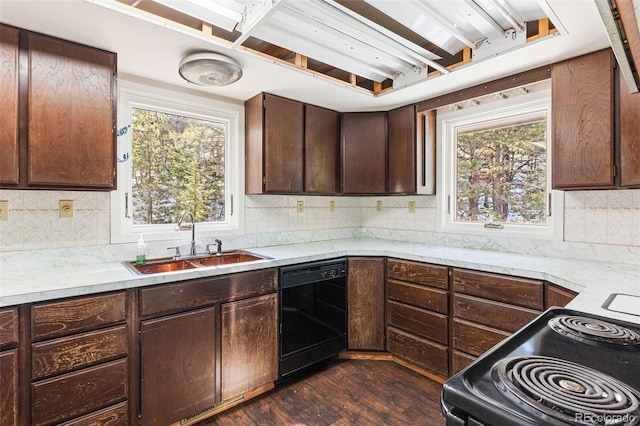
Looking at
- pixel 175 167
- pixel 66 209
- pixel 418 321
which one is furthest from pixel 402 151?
pixel 66 209

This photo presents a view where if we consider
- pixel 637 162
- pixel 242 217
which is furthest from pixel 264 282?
pixel 637 162

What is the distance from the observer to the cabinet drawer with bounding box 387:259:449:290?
7.48 feet

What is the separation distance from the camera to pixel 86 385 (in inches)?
60.7

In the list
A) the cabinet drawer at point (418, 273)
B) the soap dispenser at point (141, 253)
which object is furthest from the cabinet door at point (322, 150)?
the soap dispenser at point (141, 253)

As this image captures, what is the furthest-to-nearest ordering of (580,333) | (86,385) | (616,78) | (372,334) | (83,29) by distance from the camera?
(372,334) < (616,78) < (83,29) < (86,385) < (580,333)

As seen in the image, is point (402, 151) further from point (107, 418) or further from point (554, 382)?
point (107, 418)

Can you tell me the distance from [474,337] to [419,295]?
1.47 ft

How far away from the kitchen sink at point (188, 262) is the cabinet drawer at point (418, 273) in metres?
1.04

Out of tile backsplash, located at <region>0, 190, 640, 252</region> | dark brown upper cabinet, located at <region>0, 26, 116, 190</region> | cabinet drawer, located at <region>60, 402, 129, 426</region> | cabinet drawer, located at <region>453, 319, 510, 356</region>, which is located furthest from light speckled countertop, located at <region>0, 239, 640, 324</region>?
cabinet drawer, located at <region>60, 402, 129, 426</region>

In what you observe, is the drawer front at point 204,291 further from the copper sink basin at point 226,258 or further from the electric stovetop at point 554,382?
the electric stovetop at point 554,382

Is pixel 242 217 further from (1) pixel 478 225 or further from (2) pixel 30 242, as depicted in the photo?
(1) pixel 478 225

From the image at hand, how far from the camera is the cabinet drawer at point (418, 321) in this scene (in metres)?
2.29

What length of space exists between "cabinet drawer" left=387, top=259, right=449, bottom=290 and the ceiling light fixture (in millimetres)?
1804

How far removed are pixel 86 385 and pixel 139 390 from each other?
26cm
